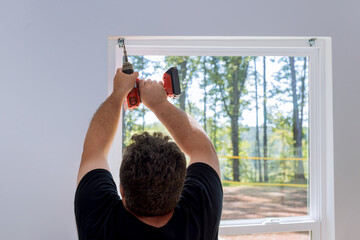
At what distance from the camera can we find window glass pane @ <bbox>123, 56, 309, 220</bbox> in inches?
69.4

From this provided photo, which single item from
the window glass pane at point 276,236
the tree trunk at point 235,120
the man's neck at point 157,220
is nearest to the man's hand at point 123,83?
the man's neck at point 157,220

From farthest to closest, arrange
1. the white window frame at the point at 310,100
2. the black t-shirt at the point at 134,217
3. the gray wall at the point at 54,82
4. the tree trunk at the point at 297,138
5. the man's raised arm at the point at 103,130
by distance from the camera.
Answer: the tree trunk at the point at 297,138
the white window frame at the point at 310,100
the gray wall at the point at 54,82
the man's raised arm at the point at 103,130
the black t-shirt at the point at 134,217

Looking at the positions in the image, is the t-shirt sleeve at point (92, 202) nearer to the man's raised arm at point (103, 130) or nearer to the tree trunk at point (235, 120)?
the man's raised arm at point (103, 130)

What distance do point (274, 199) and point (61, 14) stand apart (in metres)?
1.41

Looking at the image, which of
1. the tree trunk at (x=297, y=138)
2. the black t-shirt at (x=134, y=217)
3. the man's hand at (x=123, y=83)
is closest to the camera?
the black t-shirt at (x=134, y=217)

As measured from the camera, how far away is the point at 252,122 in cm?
182

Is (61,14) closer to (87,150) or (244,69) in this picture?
(87,150)

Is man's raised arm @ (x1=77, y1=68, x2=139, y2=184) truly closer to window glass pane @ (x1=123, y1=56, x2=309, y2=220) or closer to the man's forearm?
the man's forearm

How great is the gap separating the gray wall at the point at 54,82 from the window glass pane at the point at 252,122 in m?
0.23

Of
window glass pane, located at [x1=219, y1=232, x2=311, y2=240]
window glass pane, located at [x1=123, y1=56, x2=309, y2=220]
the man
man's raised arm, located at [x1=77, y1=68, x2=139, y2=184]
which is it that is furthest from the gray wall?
window glass pane, located at [x1=219, y1=232, x2=311, y2=240]

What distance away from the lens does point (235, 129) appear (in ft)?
5.92

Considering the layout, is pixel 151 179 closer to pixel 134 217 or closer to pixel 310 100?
pixel 134 217

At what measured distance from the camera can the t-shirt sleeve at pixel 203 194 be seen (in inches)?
39.1

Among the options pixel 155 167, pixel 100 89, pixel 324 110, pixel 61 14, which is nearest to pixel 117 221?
pixel 155 167
